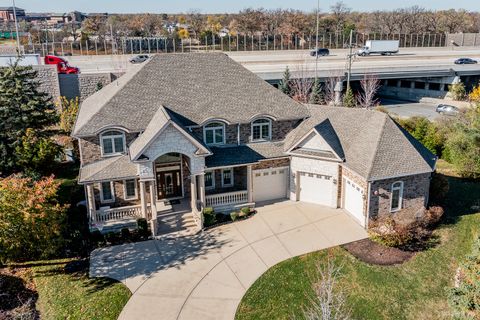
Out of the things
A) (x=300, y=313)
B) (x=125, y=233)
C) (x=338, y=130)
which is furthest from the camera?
(x=338, y=130)

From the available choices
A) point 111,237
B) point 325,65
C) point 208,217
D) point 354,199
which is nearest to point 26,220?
point 111,237

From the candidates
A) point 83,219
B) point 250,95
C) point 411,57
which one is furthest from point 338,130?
point 411,57

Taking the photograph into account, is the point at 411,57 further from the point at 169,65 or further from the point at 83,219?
the point at 83,219

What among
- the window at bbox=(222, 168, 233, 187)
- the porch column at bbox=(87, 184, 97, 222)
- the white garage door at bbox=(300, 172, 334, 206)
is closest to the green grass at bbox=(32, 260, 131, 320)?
the porch column at bbox=(87, 184, 97, 222)

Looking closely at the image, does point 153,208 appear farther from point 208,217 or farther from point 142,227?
point 208,217

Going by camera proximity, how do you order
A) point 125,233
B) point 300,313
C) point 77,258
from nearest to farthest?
1. point 300,313
2. point 77,258
3. point 125,233

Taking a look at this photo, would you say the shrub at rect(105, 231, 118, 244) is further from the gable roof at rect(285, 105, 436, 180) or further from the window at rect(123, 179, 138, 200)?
the gable roof at rect(285, 105, 436, 180)
